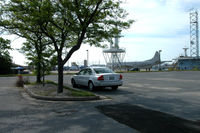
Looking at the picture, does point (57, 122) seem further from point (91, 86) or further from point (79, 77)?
point (79, 77)

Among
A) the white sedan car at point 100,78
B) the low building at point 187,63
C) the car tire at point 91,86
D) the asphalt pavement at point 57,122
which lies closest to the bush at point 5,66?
the white sedan car at point 100,78

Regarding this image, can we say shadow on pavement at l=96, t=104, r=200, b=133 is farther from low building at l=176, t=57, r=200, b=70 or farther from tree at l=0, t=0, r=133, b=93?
low building at l=176, t=57, r=200, b=70

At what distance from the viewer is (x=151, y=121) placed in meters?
5.00

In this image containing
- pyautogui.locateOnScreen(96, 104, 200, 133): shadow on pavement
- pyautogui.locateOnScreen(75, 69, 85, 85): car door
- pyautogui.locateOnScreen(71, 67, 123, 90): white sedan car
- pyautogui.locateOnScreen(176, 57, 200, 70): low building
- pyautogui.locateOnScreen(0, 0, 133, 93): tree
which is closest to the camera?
pyautogui.locateOnScreen(96, 104, 200, 133): shadow on pavement

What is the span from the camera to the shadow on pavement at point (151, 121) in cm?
437

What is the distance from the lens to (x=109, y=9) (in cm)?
1008

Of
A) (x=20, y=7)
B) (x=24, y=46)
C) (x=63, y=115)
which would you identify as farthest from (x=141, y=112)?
(x=24, y=46)

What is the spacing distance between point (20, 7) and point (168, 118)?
7.99m

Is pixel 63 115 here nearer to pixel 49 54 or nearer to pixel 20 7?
pixel 20 7

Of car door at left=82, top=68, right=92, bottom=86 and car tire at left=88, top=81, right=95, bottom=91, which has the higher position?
car door at left=82, top=68, right=92, bottom=86

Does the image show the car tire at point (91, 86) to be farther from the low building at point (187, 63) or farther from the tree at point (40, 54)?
the low building at point (187, 63)

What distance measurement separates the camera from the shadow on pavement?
437 cm

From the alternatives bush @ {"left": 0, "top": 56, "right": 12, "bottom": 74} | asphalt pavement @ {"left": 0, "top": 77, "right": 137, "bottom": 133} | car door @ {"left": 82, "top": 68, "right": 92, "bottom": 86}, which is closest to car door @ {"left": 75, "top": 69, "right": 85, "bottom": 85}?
car door @ {"left": 82, "top": 68, "right": 92, "bottom": 86}

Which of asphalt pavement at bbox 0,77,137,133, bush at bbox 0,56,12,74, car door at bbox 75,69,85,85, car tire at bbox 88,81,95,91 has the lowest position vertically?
asphalt pavement at bbox 0,77,137,133
